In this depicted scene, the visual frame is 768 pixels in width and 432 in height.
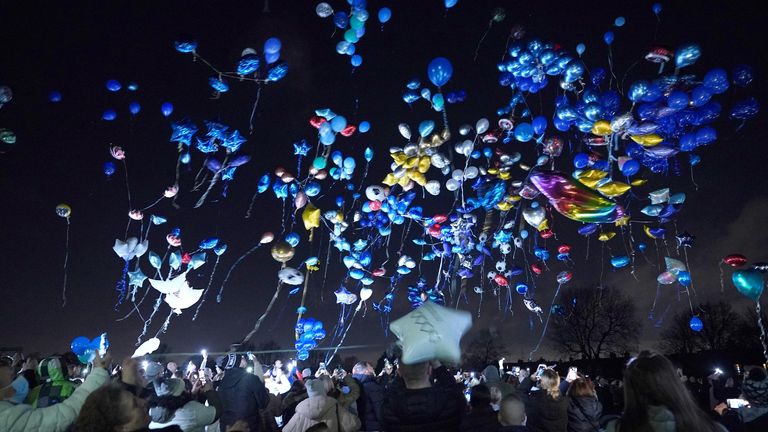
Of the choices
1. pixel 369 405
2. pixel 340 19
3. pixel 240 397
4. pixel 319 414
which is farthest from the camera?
pixel 340 19

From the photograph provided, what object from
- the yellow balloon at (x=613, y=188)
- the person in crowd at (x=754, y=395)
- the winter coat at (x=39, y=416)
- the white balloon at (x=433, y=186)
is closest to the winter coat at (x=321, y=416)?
the winter coat at (x=39, y=416)

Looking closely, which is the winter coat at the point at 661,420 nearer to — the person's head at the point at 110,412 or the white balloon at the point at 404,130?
the person's head at the point at 110,412

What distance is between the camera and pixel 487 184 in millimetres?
11227

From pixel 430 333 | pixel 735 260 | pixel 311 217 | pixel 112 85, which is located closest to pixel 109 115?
pixel 112 85

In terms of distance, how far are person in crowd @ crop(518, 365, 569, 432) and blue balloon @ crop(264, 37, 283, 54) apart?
7.97 meters

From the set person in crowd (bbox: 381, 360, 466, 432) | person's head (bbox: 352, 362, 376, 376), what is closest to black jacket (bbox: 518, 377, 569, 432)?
person's head (bbox: 352, 362, 376, 376)

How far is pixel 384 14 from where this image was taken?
9352 mm

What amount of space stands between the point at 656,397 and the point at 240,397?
4662 mm

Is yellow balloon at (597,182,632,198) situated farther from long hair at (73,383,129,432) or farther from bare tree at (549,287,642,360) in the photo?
bare tree at (549,287,642,360)

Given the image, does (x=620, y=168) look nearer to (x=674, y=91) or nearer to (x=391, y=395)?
(x=674, y=91)

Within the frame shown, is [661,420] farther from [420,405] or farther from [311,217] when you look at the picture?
[311,217]

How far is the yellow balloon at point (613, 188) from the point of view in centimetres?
944

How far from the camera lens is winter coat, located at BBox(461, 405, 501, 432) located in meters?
3.01

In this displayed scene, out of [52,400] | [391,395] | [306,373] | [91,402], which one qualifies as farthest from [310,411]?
[306,373]
